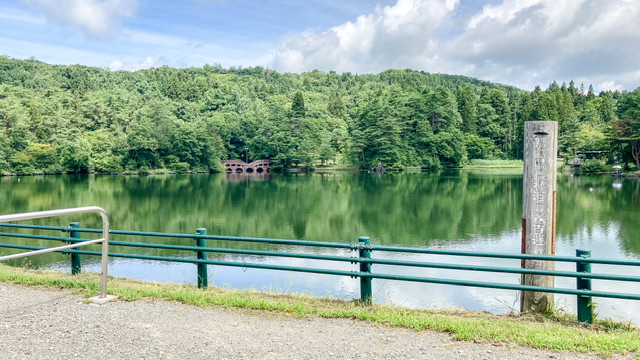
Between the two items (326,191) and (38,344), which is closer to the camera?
(38,344)

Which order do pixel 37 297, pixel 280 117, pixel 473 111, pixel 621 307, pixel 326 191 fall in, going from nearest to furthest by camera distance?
pixel 37 297, pixel 621 307, pixel 326 191, pixel 280 117, pixel 473 111

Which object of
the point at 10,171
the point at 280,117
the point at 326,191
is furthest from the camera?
the point at 280,117

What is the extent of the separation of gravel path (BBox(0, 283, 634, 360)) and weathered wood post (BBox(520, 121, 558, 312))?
4.90 ft

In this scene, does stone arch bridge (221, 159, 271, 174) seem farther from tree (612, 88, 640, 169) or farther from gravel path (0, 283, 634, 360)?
gravel path (0, 283, 634, 360)

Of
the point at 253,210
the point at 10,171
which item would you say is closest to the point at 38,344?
the point at 253,210

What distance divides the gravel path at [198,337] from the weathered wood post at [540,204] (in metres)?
1.49

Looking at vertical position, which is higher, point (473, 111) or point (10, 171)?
point (473, 111)

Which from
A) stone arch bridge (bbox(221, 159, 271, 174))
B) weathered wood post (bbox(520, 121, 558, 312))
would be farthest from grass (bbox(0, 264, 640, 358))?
stone arch bridge (bbox(221, 159, 271, 174))

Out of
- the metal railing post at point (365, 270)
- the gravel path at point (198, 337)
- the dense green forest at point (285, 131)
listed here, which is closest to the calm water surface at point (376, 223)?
the metal railing post at point (365, 270)

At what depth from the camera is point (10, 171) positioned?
5303 cm

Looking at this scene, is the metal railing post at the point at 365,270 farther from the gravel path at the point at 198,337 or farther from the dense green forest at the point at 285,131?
the dense green forest at the point at 285,131

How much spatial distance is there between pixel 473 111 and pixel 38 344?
244 feet

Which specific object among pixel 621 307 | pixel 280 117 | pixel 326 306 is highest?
pixel 280 117

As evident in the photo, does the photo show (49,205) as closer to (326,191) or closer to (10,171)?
(326,191)
